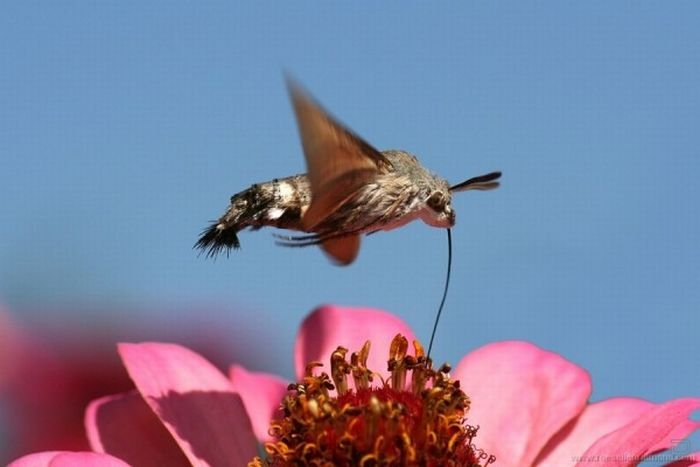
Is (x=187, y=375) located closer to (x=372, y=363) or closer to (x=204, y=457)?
(x=204, y=457)

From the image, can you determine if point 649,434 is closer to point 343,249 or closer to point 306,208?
point 343,249

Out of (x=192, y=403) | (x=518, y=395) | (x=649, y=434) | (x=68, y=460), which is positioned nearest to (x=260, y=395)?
(x=192, y=403)

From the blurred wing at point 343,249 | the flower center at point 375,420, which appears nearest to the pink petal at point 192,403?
the flower center at point 375,420

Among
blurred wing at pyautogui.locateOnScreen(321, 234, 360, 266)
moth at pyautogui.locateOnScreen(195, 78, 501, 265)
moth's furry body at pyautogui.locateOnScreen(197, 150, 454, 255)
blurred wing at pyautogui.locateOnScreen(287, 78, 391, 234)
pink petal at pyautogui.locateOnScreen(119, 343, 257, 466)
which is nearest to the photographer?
blurred wing at pyautogui.locateOnScreen(287, 78, 391, 234)

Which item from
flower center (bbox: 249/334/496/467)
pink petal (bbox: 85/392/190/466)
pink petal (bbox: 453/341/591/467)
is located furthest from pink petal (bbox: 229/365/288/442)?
pink petal (bbox: 453/341/591/467)

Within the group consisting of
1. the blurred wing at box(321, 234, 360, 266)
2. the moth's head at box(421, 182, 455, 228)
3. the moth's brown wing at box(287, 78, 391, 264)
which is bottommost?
the blurred wing at box(321, 234, 360, 266)

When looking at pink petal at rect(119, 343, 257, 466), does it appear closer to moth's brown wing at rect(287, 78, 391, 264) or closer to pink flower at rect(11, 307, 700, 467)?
pink flower at rect(11, 307, 700, 467)
